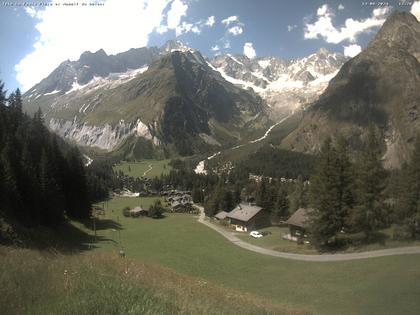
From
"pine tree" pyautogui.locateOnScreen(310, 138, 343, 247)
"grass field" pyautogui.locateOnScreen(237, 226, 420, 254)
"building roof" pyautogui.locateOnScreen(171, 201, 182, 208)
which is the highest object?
"pine tree" pyautogui.locateOnScreen(310, 138, 343, 247)

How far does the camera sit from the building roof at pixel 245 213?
102431 mm

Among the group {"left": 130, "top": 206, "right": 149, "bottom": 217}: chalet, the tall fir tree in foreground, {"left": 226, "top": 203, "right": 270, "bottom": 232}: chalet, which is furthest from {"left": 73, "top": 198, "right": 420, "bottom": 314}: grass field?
{"left": 130, "top": 206, "right": 149, "bottom": 217}: chalet

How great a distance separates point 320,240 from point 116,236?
47.5 metres

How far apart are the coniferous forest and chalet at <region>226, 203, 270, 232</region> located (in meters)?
38.8

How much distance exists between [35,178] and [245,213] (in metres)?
56.7

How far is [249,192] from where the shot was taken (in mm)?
144250

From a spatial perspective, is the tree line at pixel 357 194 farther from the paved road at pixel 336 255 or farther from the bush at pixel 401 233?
the paved road at pixel 336 255

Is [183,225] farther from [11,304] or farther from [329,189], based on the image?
[11,304]

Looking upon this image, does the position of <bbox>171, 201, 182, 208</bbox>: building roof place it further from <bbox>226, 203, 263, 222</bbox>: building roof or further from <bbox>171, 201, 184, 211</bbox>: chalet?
<bbox>226, 203, 263, 222</bbox>: building roof

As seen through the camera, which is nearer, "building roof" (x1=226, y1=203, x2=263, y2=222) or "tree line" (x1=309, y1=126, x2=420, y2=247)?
"tree line" (x1=309, y1=126, x2=420, y2=247)

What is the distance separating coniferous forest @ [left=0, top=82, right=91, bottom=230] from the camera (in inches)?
2290

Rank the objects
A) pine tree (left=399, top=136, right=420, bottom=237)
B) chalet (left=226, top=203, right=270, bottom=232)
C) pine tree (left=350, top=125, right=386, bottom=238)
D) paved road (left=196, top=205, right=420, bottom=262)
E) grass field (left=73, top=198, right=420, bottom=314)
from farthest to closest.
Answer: chalet (left=226, top=203, right=270, bottom=232)
pine tree (left=350, top=125, right=386, bottom=238)
pine tree (left=399, top=136, right=420, bottom=237)
paved road (left=196, top=205, right=420, bottom=262)
grass field (left=73, top=198, right=420, bottom=314)

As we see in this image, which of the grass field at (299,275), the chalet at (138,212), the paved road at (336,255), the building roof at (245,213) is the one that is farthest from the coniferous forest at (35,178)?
the chalet at (138,212)

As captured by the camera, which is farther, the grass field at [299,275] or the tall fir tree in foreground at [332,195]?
the tall fir tree in foreground at [332,195]
